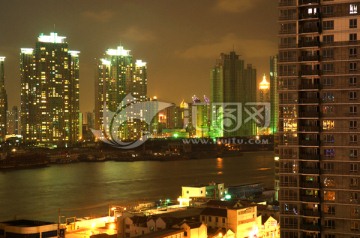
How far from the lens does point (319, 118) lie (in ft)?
19.1

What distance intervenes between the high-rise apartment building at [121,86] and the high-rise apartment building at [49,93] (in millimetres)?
3975

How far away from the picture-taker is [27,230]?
721cm

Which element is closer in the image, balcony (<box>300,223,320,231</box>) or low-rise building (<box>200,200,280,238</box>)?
balcony (<box>300,223,320,231</box>)

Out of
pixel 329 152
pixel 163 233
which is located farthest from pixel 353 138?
pixel 163 233

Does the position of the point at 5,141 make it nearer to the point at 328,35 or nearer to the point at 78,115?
the point at 78,115

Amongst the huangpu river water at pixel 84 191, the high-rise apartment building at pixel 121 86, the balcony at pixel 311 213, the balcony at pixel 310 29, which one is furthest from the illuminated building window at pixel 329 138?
the high-rise apartment building at pixel 121 86

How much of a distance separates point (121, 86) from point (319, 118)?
44033 millimetres

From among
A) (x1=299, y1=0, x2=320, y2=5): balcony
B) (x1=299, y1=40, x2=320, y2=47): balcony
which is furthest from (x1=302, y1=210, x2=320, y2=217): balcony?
(x1=299, y1=0, x2=320, y2=5): balcony

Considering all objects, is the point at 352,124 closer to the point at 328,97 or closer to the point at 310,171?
the point at 328,97

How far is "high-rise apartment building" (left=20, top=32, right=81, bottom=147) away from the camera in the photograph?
4225 centimetres

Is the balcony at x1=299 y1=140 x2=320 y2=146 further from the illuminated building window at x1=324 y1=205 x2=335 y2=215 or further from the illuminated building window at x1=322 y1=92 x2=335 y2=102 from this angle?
the illuminated building window at x1=324 y1=205 x2=335 y2=215

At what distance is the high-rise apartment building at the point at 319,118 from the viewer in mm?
5688

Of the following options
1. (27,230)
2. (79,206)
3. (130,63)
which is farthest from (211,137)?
(27,230)

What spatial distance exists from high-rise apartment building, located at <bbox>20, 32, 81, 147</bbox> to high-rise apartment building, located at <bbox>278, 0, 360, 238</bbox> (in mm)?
36891
